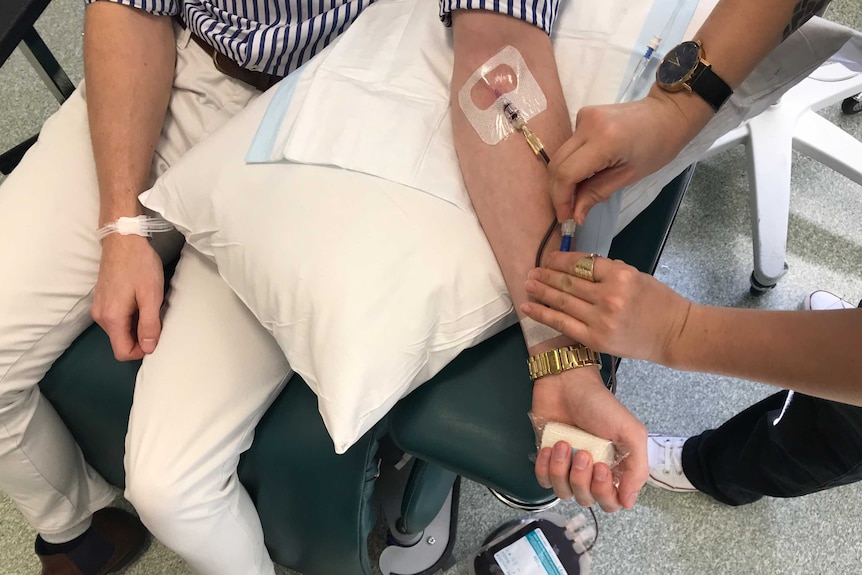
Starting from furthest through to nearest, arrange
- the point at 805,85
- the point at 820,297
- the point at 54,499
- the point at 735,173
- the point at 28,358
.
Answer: the point at 735,173
the point at 805,85
the point at 820,297
the point at 54,499
the point at 28,358

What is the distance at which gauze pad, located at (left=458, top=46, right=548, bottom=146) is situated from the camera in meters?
0.80

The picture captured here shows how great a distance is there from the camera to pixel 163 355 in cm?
84

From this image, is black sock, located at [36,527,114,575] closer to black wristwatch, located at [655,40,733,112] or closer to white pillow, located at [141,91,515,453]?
white pillow, located at [141,91,515,453]

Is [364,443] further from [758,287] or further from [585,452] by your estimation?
[758,287]

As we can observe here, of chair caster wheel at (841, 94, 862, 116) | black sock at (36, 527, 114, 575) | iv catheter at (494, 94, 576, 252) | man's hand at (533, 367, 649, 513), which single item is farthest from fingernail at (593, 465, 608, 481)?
chair caster wheel at (841, 94, 862, 116)

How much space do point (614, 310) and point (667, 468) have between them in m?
0.76

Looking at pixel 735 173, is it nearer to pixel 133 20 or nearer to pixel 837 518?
pixel 837 518

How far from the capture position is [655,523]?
1266 millimetres

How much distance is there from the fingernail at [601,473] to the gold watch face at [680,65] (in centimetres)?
44

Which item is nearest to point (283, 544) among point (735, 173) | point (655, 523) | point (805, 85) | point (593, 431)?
point (593, 431)

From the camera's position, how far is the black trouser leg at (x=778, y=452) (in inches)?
36.9

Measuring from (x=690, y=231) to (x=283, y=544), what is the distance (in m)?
1.22

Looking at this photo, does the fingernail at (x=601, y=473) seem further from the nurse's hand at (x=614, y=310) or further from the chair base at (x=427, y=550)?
the chair base at (x=427, y=550)

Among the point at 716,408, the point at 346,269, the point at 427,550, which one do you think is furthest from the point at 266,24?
the point at 716,408
